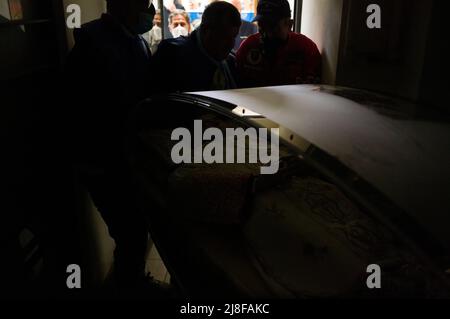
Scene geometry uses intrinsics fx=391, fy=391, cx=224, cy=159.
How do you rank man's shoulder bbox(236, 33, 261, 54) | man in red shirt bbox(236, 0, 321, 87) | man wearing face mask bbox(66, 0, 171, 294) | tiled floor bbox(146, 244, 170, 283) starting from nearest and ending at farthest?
1. man wearing face mask bbox(66, 0, 171, 294)
2. man in red shirt bbox(236, 0, 321, 87)
3. man's shoulder bbox(236, 33, 261, 54)
4. tiled floor bbox(146, 244, 170, 283)

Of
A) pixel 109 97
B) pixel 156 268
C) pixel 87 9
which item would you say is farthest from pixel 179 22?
pixel 156 268

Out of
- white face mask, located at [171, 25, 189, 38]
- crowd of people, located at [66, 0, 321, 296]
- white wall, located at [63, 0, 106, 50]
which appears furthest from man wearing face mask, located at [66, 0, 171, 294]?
white face mask, located at [171, 25, 189, 38]

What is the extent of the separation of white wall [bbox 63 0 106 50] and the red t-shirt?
906 mm

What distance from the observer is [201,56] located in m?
1.96

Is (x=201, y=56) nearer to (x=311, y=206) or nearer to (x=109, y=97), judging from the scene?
(x=109, y=97)

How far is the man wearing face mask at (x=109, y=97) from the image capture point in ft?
5.96

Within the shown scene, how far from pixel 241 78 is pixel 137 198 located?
2.99 feet

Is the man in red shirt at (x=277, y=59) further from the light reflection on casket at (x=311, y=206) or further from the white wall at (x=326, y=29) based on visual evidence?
the light reflection on casket at (x=311, y=206)

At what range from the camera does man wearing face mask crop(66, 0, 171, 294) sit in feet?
5.96

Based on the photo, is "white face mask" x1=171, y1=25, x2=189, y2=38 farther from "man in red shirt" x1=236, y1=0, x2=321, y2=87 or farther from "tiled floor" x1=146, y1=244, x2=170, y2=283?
"tiled floor" x1=146, y1=244, x2=170, y2=283

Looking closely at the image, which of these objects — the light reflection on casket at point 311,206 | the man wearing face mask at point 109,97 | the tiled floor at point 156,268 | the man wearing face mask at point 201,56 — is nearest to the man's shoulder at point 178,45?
the man wearing face mask at point 201,56
